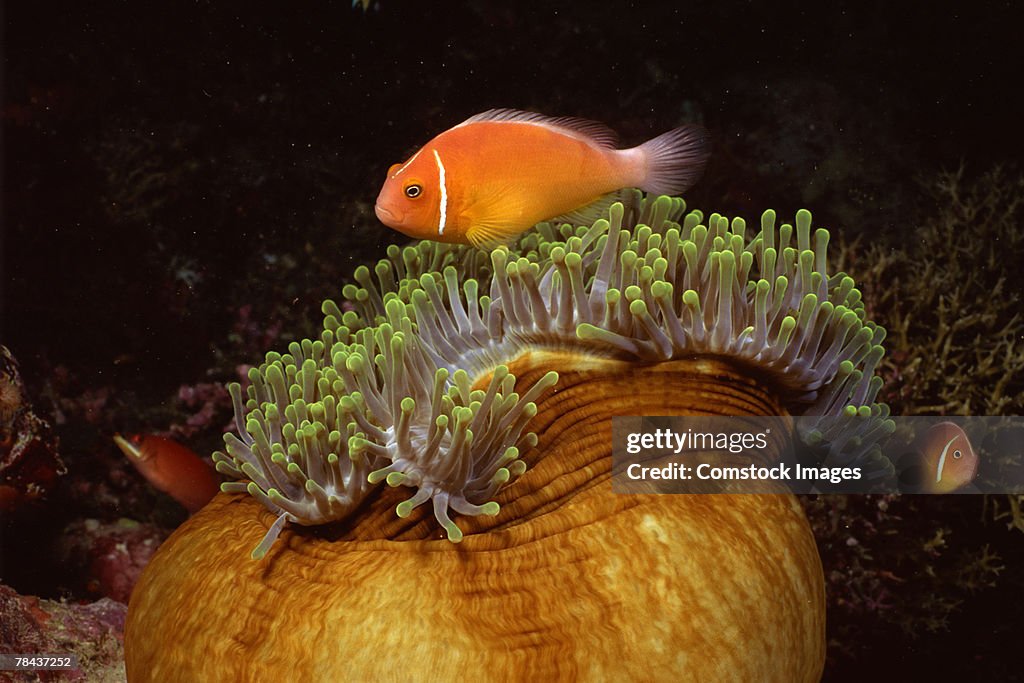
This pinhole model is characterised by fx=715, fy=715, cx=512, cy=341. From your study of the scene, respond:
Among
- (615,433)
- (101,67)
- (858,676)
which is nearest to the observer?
(615,433)

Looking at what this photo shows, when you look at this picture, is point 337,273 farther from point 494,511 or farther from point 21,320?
point 494,511

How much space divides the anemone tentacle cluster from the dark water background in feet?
3.71

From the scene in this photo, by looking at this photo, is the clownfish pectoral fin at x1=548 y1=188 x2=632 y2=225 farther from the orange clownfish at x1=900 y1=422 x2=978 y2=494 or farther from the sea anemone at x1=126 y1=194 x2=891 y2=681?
the orange clownfish at x1=900 y1=422 x2=978 y2=494

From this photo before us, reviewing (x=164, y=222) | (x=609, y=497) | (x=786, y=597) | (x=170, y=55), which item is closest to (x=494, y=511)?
(x=609, y=497)

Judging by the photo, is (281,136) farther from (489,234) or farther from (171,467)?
(489,234)

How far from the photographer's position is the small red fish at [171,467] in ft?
8.20

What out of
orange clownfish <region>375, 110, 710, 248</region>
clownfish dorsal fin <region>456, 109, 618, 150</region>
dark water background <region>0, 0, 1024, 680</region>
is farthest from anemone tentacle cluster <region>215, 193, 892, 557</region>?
dark water background <region>0, 0, 1024, 680</region>

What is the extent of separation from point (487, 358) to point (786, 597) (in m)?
0.77

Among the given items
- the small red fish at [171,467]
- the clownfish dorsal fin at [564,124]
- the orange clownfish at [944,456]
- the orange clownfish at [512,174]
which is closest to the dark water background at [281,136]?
the small red fish at [171,467]

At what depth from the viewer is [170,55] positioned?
2.68m

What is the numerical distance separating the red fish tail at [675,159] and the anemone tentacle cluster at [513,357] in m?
0.11

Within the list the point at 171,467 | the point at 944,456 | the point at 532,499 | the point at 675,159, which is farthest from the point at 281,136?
the point at 944,456

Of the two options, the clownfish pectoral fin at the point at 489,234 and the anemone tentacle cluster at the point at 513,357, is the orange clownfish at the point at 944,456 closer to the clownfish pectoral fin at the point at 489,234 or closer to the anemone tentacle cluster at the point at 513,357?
the anemone tentacle cluster at the point at 513,357

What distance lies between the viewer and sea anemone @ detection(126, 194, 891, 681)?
1243mm
